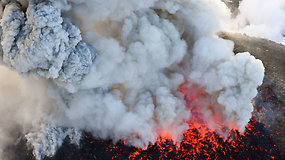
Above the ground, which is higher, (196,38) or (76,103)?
(196,38)

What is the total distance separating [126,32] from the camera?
1489 cm

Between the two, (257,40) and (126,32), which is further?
(257,40)

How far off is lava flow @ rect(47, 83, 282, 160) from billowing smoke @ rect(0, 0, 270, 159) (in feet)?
1.45

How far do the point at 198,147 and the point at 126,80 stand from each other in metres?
5.69

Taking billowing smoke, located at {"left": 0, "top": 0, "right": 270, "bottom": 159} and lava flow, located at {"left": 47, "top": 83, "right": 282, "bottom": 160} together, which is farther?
lava flow, located at {"left": 47, "top": 83, "right": 282, "bottom": 160}

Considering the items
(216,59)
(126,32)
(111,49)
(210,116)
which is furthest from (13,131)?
(216,59)

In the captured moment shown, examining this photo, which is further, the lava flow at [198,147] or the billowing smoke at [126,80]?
the lava flow at [198,147]

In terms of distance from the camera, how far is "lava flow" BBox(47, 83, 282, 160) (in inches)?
556

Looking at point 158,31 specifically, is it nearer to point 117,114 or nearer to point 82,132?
point 117,114

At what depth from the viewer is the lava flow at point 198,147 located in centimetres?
1412

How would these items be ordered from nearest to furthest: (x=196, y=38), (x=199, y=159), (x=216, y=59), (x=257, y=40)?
(x=199, y=159), (x=216, y=59), (x=196, y=38), (x=257, y=40)

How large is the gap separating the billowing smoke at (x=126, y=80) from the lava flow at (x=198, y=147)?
44 centimetres

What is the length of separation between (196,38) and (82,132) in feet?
32.1

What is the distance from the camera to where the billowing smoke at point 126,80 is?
1359 centimetres
